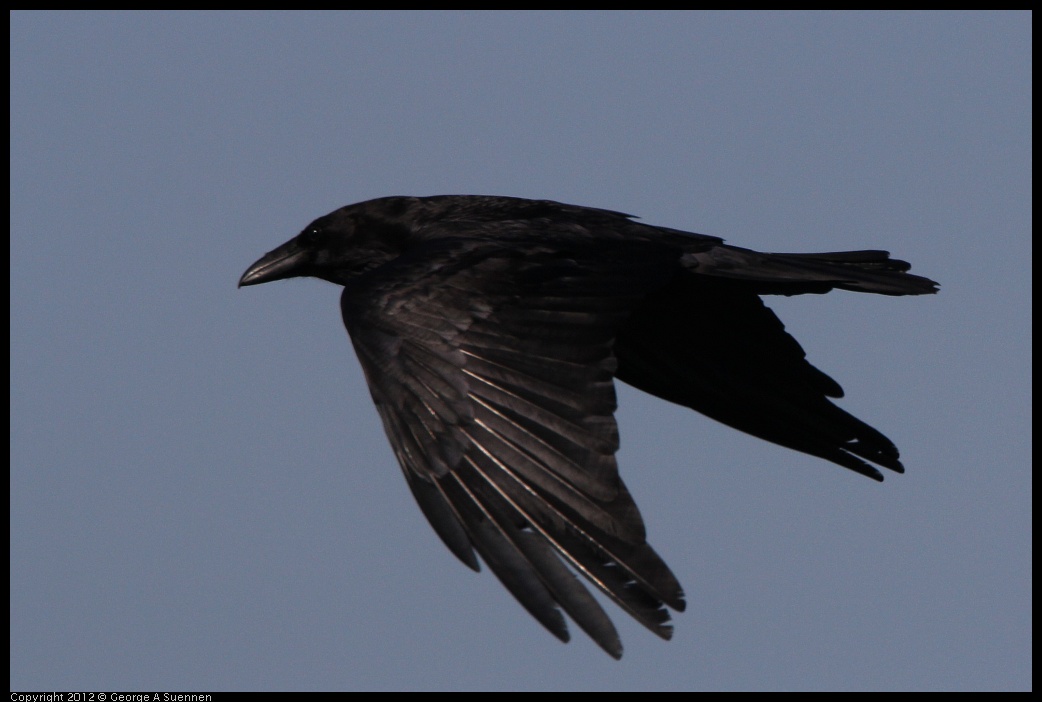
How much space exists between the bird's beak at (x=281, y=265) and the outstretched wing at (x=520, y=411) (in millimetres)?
2379

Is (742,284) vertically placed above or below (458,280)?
above

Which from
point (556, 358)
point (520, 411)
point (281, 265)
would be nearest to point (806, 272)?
point (556, 358)

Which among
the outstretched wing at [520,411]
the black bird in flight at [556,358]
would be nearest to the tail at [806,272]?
the black bird in flight at [556,358]

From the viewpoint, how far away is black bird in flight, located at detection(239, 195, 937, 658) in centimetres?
596

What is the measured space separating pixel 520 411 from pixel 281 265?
3733 mm

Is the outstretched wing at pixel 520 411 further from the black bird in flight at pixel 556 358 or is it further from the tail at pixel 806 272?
the tail at pixel 806 272

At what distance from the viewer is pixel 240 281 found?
32.2 feet

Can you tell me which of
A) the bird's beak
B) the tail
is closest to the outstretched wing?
the tail

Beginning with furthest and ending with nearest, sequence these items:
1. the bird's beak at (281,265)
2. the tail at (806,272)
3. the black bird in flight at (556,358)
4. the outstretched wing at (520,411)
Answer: the bird's beak at (281,265)
the tail at (806,272)
the black bird in flight at (556,358)
the outstretched wing at (520,411)

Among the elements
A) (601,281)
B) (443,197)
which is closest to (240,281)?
(443,197)

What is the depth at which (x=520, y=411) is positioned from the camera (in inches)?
253

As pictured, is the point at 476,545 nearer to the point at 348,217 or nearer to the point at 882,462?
the point at 882,462

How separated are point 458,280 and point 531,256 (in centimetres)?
45

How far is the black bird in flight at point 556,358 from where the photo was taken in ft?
19.5
